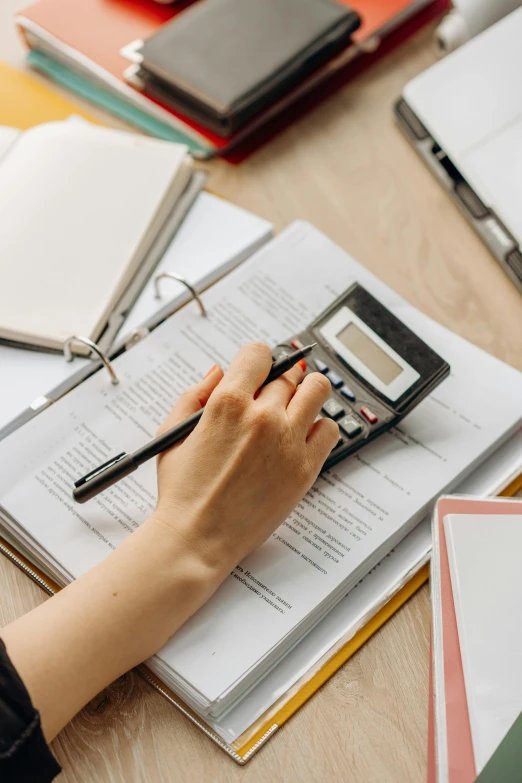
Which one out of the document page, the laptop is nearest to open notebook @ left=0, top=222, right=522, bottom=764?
the document page

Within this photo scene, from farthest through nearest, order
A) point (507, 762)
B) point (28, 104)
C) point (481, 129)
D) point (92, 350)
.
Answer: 1. point (28, 104)
2. point (481, 129)
3. point (92, 350)
4. point (507, 762)

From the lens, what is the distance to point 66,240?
77 centimetres

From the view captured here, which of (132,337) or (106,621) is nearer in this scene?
(106,621)

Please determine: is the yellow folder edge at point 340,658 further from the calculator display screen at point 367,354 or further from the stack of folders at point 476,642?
the calculator display screen at point 367,354

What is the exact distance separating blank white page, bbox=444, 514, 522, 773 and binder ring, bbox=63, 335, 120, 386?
0.33 meters

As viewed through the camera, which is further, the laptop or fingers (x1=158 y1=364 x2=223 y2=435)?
the laptop

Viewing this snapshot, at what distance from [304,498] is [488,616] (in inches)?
6.7

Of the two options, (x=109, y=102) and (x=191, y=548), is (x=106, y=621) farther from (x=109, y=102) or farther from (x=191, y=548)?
(x=109, y=102)

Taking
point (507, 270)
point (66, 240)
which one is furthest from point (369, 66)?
point (66, 240)

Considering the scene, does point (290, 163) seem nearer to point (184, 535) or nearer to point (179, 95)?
point (179, 95)

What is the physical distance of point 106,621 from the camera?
512 mm

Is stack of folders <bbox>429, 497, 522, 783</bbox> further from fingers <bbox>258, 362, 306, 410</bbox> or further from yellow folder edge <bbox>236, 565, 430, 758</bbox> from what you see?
fingers <bbox>258, 362, 306, 410</bbox>

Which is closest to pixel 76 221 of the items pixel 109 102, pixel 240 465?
pixel 109 102

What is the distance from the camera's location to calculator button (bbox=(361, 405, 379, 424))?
63cm
